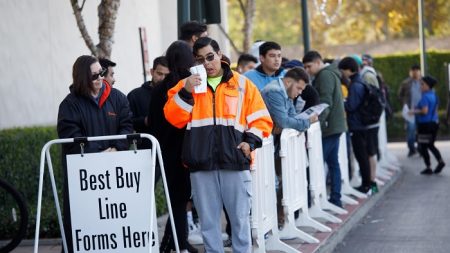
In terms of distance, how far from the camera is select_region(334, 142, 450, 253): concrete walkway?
40.4ft

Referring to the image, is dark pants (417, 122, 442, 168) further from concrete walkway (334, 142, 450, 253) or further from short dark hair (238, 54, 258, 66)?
short dark hair (238, 54, 258, 66)

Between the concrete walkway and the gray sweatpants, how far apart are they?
3.27 meters

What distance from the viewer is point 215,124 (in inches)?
347

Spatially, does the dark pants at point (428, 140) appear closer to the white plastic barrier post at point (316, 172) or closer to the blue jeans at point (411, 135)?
the blue jeans at point (411, 135)

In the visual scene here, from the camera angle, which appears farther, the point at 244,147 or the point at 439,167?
the point at 439,167

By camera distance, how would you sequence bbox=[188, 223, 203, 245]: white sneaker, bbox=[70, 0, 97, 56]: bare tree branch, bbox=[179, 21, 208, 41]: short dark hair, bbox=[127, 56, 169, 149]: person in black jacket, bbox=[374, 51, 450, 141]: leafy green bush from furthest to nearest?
bbox=[374, 51, 450, 141]: leafy green bush, bbox=[70, 0, 97, 56]: bare tree branch, bbox=[188, 223, 203, 245]: white sneaker, bbox=[127, 56, 169, 149]: person in black jacket, bbox=[179, 21, 208, 41]: short dark hair

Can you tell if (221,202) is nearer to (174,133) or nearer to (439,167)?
(174,133)

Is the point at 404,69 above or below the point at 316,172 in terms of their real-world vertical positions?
above

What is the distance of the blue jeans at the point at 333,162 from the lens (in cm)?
1476

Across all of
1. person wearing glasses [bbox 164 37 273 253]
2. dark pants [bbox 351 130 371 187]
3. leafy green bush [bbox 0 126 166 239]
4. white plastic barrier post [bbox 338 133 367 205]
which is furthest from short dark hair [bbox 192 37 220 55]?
dark pants [bbox 351 130 371 187]

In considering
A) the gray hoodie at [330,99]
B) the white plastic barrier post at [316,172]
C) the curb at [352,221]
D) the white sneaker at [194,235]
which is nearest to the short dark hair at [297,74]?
the white plastic barrier post at [316,172]

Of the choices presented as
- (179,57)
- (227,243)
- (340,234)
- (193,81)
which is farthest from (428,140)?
(193,81)

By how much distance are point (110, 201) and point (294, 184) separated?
409 cm

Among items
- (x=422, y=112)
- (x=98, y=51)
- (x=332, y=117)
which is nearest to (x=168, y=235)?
(x=98, y=51)
